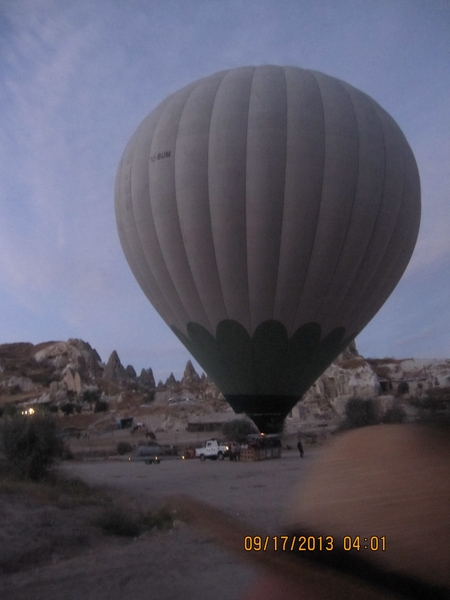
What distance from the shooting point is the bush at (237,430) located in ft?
113

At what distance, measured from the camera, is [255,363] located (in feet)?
47.7

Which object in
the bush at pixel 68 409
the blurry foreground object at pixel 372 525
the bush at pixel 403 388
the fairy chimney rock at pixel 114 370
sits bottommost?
the blurry foreground object at pixel 372 525

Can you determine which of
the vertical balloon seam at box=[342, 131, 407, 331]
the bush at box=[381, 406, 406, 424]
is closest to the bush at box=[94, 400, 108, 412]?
the vertical balloon seam at box=[342, 131, 407, 331]

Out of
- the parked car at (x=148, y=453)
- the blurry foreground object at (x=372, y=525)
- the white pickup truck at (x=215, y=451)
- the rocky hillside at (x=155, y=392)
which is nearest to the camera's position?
the blurry foreground object at (x=372, y=525)

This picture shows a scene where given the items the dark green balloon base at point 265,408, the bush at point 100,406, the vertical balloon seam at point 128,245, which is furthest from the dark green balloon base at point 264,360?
the bush at point 100,406

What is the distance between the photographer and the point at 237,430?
35.1 m

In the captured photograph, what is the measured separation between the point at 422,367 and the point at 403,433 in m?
71.6

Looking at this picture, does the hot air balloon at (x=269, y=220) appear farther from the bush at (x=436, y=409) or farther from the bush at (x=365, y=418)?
the bush at (x=436, y=409)

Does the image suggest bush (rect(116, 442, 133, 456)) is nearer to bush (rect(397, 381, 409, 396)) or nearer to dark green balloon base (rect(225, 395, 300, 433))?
dark green balloon base (rect(225, 395, 300, 433))

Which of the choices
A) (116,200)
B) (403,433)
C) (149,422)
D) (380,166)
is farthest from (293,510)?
(149,422)

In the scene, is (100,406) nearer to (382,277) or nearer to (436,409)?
(382,277)

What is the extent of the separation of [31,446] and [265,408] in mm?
6698

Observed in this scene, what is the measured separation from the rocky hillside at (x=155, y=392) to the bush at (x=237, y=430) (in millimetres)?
5903

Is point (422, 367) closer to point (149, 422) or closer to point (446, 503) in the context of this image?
point (149, 422)
